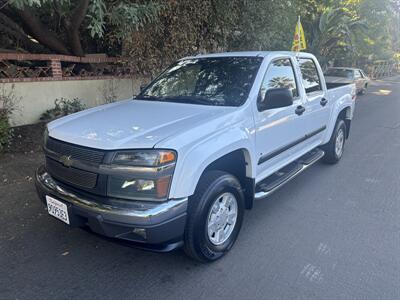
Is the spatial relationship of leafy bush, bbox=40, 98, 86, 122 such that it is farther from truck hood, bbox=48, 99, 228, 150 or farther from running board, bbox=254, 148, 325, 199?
running board, bbox=254, 148, 325, 199

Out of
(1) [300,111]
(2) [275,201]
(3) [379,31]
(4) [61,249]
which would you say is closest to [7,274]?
(4) [61,249]

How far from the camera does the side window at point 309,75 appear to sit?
183 inches

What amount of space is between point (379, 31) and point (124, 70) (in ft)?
71.5

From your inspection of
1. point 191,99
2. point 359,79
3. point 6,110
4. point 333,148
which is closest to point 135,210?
point 191,99

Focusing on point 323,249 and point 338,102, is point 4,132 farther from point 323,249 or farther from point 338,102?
point 338,102

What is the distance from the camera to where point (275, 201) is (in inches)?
171

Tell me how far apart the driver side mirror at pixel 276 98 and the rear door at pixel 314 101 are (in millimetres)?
1150

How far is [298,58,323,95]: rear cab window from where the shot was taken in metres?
4.63

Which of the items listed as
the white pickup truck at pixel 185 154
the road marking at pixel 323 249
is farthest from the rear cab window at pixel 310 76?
the road marking at pixel 323 249

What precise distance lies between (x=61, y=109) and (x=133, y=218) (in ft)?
18.1

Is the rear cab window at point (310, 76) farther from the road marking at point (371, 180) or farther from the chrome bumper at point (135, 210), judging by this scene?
the chrome bumper at point (135, 210)

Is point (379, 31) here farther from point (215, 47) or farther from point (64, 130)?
point (64, 130)

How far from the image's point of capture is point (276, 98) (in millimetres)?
3326

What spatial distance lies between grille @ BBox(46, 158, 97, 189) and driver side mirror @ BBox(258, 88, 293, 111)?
179 centimetres
